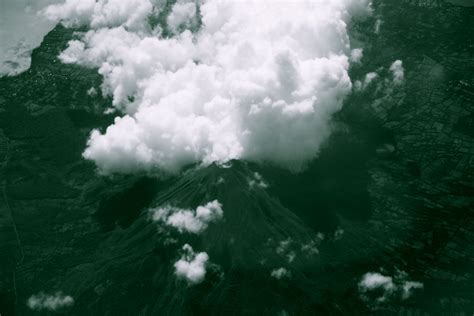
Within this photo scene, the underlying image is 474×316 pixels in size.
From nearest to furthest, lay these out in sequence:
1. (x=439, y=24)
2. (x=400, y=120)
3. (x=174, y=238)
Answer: (x=174, y=238) → (x=400, y=120) → (x=439, y=24)

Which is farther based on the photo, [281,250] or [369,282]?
[281,250]

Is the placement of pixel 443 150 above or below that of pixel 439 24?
below

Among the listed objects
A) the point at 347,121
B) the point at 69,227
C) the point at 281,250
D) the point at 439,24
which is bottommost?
the point at 69,227

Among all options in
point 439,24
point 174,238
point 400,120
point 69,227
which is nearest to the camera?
point 174,238

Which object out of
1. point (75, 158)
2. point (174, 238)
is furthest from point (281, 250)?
point (75, 158)

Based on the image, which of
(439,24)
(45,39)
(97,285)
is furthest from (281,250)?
(45,39)

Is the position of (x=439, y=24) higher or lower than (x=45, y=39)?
higher

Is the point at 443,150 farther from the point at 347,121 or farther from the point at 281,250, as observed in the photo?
the point at 281,250

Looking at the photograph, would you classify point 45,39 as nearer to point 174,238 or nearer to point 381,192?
point 174,238

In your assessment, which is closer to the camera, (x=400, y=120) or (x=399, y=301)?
(x=399, y=301)

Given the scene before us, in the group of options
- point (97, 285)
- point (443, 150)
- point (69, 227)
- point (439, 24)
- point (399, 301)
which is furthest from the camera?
point (439, 24)
